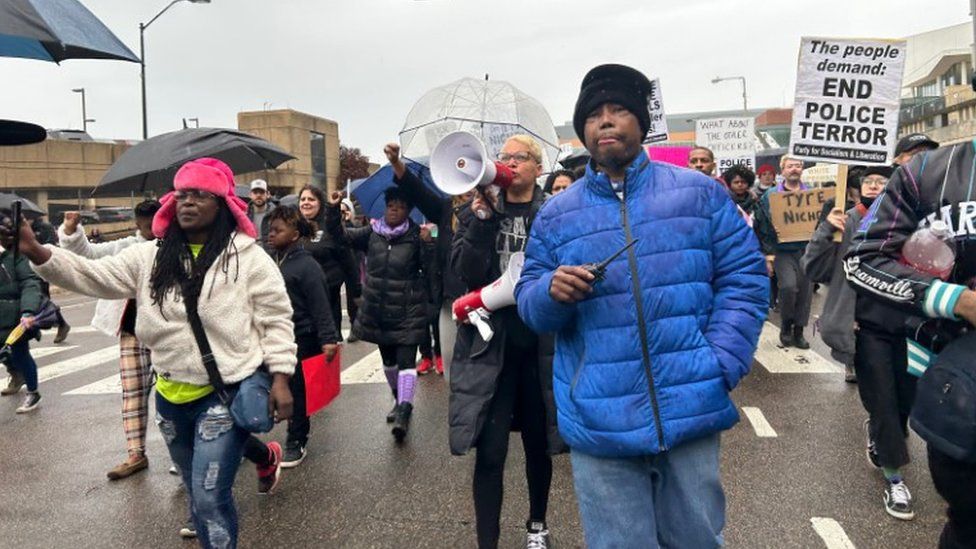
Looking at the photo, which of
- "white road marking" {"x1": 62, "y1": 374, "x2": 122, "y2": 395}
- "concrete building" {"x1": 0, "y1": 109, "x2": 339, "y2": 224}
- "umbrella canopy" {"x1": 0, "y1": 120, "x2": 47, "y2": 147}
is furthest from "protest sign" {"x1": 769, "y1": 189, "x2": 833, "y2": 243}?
"concrete building" {"x1": 0, "y1": 109, "x2": 339, "y2": 224}

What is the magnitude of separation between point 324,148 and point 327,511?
125 feet

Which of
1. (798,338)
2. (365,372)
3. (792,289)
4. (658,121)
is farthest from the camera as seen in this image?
(658,121)

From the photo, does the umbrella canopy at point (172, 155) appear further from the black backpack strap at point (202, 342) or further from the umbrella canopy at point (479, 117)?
the black backpack strap at point (202, 342)

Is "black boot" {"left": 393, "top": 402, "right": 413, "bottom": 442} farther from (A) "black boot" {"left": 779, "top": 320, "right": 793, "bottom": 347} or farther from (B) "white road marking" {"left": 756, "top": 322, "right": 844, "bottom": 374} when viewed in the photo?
(A) "black boot" {"left": 779, "top": 320, "right": 793, "bottom": 347}

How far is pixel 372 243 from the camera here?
584 cm

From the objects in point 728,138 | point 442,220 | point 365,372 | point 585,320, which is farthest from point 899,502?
point 728,138

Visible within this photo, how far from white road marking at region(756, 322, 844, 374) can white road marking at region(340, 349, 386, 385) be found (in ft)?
12.6

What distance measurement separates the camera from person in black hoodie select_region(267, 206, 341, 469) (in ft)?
16.2

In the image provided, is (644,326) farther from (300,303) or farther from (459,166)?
(300,303)

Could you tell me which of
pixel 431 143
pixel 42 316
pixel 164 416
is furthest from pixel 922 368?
pixel 42 316

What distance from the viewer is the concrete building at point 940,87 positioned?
1887 inches

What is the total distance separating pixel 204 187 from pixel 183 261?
318 mm

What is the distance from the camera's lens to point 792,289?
324 inches

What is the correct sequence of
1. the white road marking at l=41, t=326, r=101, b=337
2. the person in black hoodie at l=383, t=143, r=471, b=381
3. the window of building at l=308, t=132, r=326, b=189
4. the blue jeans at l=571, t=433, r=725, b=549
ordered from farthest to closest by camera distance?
the window of building at l=308, t=132, r=326, b=189, the white road marking at l=41, t=326, r=101, b=337, the person in black hoodie at l=383, t=143, r=471, b=381, the blue jeans at l=571, t=433, r=725, b=549
